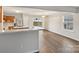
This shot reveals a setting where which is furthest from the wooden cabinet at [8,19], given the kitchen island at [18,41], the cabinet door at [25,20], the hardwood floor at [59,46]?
the kitchen island at [18,41]

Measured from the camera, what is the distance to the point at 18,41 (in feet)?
14.3

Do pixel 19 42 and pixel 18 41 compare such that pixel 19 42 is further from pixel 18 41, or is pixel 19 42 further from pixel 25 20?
pixel 25 20

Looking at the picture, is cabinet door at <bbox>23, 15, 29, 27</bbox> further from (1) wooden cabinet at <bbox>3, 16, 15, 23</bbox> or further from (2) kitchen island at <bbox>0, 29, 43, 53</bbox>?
(1) wooden cabinet at <bbox>3, 16, 15, 23</bbox>

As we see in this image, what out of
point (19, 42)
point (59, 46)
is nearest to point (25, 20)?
point (59, 46)

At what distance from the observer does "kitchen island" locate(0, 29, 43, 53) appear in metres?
3.93

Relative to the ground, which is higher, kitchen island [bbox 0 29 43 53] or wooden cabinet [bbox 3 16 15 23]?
wooden cabinet [bbox 3 16 15 23]

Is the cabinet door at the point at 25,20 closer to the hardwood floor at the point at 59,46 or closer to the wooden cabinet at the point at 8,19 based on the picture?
the hardwood floor at the point at 59,46

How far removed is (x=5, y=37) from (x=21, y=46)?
2.57 ft

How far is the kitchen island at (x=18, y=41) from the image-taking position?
393 centimetres

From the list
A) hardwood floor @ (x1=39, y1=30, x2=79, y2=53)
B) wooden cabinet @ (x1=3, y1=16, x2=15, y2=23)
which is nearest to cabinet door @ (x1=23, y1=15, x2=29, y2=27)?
hardwood floor @ (x1=39, y1=30, x2=79, y2=53)

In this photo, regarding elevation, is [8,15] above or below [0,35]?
above
